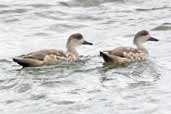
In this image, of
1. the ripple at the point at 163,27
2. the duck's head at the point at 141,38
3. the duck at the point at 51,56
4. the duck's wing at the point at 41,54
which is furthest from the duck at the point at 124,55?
the ripple at the point at 163,27

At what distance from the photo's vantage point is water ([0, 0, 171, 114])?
44.2ft

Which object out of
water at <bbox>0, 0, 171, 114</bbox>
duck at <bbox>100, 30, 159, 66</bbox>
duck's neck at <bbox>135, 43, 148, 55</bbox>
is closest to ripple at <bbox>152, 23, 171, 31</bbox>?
water at <bbox>0, 0, 171, 114</bbox>

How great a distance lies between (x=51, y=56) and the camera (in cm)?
1694

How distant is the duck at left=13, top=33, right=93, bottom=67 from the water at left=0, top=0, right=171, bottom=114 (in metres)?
0.18

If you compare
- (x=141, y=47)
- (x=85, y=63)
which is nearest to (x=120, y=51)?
(x=85, y=63)

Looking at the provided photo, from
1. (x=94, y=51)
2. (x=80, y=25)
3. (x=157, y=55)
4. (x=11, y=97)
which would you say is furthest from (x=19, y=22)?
(x=11, y=97)

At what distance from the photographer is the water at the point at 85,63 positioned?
44.2 feet

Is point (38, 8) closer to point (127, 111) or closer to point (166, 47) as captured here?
point (166, 47)

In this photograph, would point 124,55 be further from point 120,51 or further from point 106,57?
point 106,57

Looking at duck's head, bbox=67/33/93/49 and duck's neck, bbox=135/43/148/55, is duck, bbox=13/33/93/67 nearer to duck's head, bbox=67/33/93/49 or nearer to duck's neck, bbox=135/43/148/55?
duck's head, bbox=67/33/93/49

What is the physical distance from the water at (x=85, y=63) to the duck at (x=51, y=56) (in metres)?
0.18

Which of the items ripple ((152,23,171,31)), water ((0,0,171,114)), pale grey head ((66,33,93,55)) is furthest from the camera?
ripple ((152,23,171,31))

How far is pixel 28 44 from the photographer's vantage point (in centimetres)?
1928

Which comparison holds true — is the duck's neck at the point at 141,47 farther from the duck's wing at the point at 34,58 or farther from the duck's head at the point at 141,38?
the duck's wing at the point at 34,58
